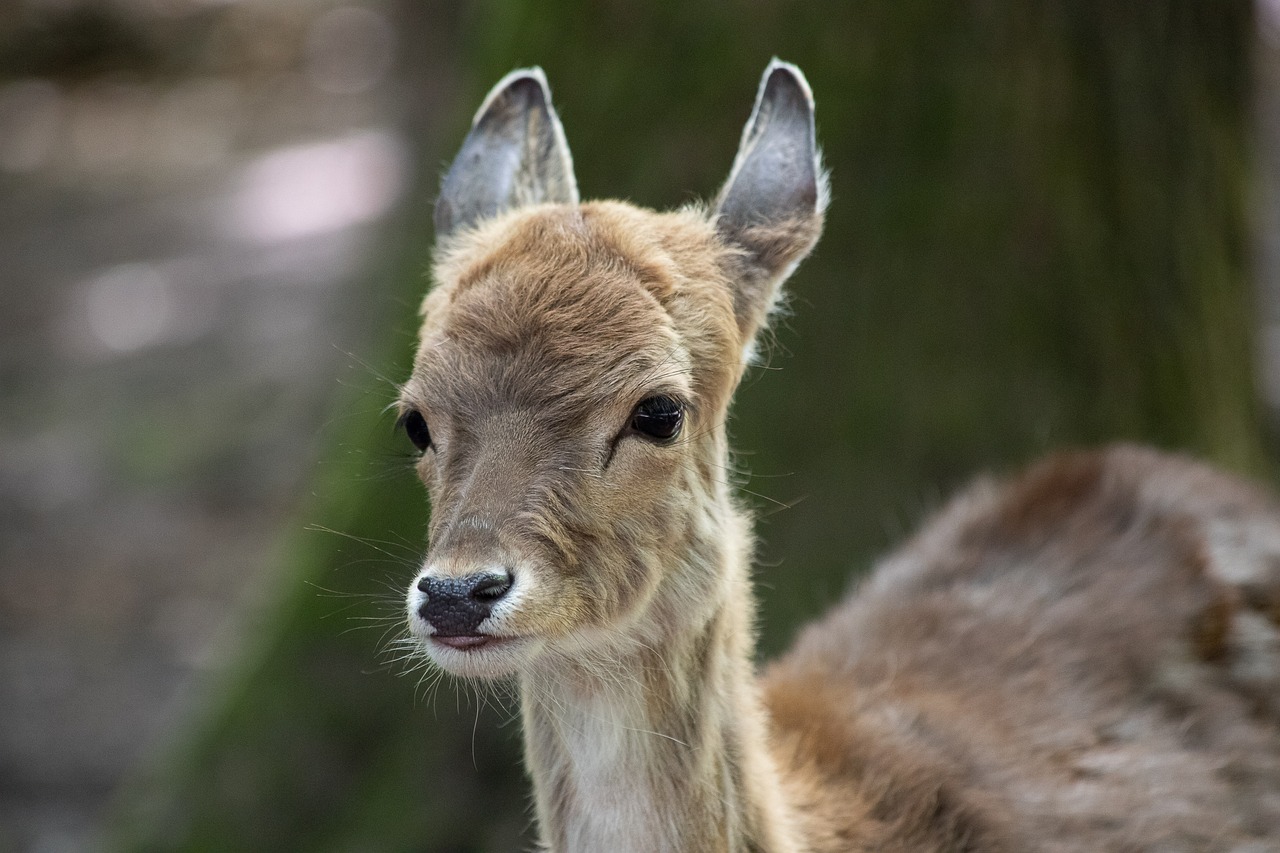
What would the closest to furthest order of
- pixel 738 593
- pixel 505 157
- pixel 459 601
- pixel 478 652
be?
pixel 459 601
pixel 478 652
pixel 738 593
pixel 505 157

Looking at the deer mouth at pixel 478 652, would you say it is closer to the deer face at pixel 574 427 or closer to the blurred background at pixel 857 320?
the deer face at pixel 574 427

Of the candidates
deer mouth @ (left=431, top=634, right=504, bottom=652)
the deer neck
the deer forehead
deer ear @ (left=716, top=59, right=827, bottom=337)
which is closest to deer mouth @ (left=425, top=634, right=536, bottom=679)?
deer mouth @ (left=431, top=634, right=504, bottom=652)

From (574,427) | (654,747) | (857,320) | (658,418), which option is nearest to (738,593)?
(654,747)

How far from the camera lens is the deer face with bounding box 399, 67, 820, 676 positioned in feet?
10.7

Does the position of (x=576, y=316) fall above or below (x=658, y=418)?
above

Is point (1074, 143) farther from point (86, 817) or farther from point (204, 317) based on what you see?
point (204, 317)

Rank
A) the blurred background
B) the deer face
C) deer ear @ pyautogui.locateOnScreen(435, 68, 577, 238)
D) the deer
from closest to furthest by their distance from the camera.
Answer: the deer face → the deer → deer ear @ pyautogui.locateOnScreen(435, 68, 577, 238) → the blurred background

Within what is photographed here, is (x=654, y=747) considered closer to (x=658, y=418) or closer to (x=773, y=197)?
(x=658, y=418)

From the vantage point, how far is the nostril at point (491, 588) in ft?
10.4

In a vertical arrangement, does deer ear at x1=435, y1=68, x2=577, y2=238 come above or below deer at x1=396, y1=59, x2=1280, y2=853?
above

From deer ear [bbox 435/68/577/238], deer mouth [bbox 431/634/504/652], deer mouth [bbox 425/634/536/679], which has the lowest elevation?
deer mouth [bbox 425/634/536/679]

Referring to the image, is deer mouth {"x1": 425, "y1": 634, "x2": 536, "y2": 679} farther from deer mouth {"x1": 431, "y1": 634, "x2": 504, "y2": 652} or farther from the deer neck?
the deer neck

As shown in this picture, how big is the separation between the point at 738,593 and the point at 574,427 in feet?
2.58

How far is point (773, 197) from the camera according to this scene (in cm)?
401
